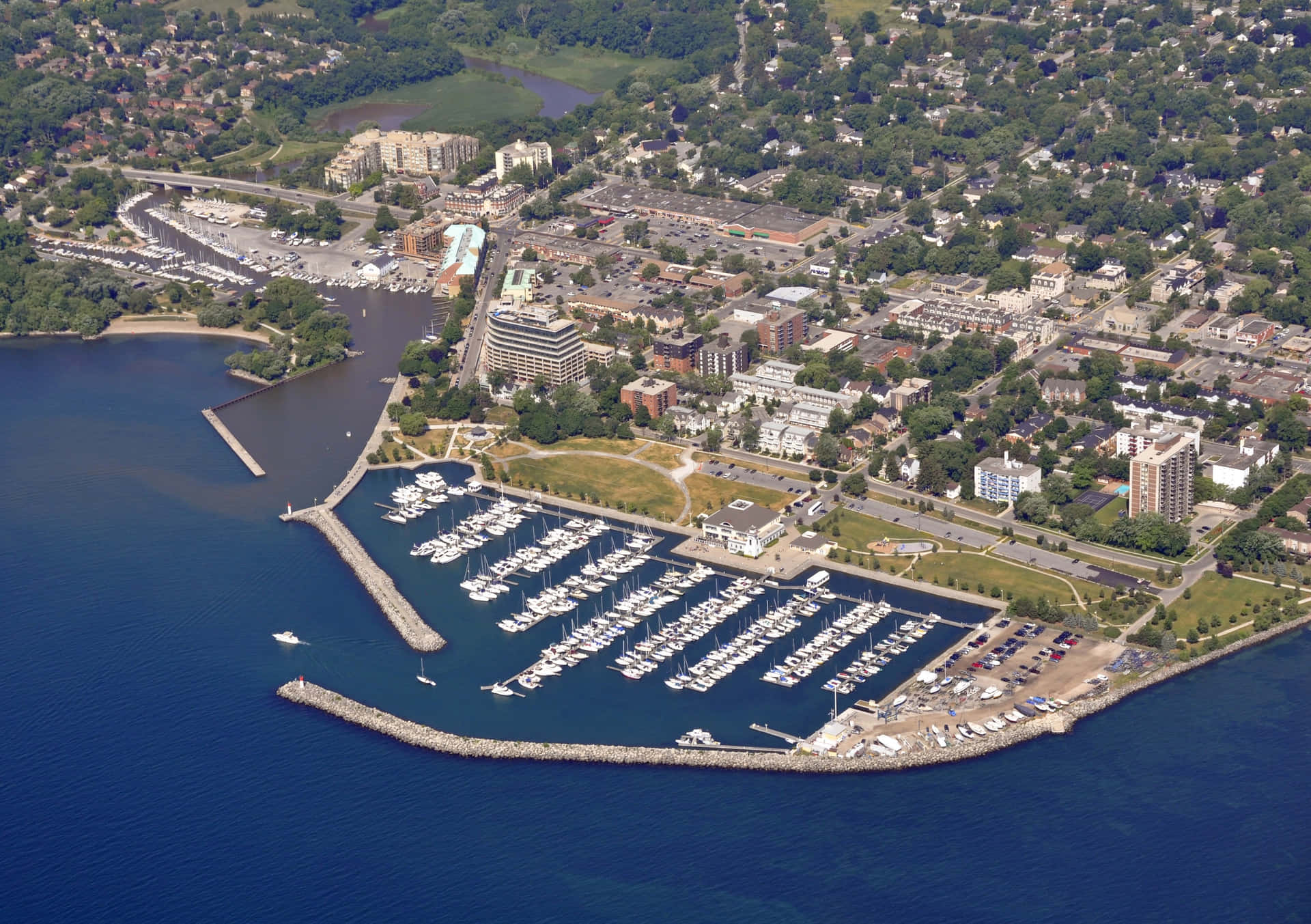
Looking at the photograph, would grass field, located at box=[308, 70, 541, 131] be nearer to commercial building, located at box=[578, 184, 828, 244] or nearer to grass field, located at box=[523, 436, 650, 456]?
commercial building, located at box=[578, 184, 828, 244]

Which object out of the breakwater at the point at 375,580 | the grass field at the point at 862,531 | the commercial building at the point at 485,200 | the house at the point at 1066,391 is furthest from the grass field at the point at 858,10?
the breakwater at the point at 375,580

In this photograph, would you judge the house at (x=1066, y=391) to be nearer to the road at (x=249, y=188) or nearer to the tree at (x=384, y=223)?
the tree at (x=384, y=223)

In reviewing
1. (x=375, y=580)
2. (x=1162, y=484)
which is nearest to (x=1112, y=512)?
(x=1162, y=484)

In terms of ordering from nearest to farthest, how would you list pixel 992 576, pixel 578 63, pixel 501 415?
1. pixel 992 576
2. pixel 501 415
3. pixel 578 63

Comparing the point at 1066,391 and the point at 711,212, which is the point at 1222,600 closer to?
the point at 1066,391

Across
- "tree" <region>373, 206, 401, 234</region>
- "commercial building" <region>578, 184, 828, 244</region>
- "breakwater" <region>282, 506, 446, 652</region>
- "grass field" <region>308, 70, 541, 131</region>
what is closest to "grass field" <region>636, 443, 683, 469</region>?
"breakwater" <region>282, 506, 446, 652</region>

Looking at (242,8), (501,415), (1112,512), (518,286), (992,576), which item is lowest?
(992,576)

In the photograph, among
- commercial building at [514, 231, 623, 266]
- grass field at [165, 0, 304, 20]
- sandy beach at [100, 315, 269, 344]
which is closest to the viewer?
sandy beach at [100, 315, 269, 344]

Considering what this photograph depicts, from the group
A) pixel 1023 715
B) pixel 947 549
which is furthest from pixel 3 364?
pixel 1023 715
